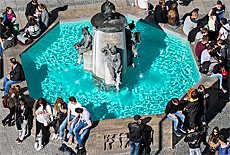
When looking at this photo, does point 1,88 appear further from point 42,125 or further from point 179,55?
point 179,55

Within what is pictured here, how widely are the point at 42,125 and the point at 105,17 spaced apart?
4208 millimetres

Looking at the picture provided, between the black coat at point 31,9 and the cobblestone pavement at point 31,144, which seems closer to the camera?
the cobblestone pavement at point 31,144

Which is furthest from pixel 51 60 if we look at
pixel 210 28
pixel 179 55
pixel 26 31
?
pixel 210 28

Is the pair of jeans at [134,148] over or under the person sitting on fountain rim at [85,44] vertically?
under

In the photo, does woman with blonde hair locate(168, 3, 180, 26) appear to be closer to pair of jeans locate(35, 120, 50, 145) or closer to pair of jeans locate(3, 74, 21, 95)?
pair of jeans locate(3, 74, 21, 95)

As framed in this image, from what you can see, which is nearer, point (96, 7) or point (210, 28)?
point (210, 28)

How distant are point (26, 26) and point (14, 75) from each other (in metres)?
3.97

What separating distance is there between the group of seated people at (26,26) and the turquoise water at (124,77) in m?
0.44

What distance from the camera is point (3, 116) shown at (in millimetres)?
19844

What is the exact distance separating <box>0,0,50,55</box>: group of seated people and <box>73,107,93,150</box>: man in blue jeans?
5568 mm

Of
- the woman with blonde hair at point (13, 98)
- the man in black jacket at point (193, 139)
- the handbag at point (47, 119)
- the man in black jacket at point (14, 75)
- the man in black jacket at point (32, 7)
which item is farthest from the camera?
the man in black jacket at point (32, 7)

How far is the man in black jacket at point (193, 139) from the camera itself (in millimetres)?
17859

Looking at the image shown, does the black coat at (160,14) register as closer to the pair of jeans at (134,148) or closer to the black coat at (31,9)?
the black coat at (31,9)

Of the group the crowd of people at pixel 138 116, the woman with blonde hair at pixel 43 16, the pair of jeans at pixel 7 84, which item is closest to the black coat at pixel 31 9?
the woman with blonde hair at pixel 43 16
